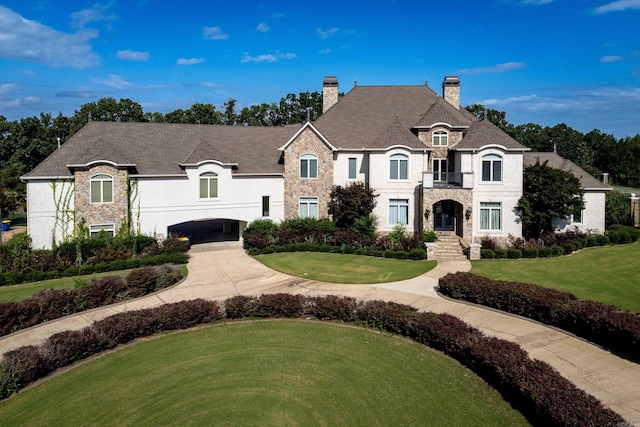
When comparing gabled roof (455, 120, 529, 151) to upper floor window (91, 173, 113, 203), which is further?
gabled roof (455, 120, 529, 151)

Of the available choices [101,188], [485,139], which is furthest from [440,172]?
[101,188]

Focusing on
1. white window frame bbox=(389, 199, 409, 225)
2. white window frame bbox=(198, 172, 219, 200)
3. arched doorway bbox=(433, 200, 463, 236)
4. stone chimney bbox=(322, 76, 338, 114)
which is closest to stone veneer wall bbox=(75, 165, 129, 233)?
white window frame bbox=(198, 172, 219, 200)

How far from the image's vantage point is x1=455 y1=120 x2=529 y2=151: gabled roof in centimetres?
2960

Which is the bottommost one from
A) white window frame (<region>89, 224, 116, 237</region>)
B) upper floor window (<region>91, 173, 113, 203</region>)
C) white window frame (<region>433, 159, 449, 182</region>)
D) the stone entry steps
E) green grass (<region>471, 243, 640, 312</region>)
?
green grass (<region>471, 243, 640, 312</region>)

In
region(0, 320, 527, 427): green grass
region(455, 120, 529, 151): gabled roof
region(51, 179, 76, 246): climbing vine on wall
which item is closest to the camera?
region(0, 320, 527, 427): green grass

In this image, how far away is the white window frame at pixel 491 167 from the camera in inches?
1172

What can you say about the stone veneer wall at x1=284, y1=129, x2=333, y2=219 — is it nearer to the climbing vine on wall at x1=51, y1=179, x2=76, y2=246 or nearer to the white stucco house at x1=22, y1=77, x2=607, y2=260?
the white stucco house at x1=22, y1=77, x2=607, y2=260

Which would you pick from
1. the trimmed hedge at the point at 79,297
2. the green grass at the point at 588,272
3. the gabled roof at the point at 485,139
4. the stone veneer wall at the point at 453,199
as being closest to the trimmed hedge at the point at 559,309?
the green grass at the point at 588,272

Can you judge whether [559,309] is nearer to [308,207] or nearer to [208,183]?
[308,207]

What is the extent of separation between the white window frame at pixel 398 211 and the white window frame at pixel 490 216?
17.1 ft

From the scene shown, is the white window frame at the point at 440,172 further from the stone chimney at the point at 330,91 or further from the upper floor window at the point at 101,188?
the upper floor window at the point at 101,188

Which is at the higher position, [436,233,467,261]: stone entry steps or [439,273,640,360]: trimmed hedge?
[436,233,467,261]: stone entry steps

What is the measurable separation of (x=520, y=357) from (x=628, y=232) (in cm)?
2536

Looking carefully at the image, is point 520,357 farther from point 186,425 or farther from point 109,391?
point 109,391
